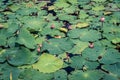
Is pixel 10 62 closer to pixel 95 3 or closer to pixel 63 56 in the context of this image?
pixel 63 56

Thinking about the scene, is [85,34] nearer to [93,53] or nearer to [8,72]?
[93,53]

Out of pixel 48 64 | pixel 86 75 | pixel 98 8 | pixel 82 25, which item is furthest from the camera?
pixel 98 8

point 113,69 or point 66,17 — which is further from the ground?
point 66,17

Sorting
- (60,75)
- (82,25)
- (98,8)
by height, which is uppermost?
(98,8)

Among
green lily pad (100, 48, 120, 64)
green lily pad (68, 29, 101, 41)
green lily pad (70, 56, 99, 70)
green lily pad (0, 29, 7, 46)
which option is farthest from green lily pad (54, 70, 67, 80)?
green lily pad (0, 29, 7, 46)

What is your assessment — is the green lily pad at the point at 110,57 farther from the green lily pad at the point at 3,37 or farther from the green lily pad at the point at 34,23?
the green lily pad at the point at 3,37

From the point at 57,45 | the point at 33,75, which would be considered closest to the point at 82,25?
the point at 57,45

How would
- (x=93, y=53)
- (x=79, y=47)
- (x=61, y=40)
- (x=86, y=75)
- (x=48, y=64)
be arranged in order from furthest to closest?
(x=61, y=40)
(x=79, y=47)
(x=93, y=53)
(x=48, y=64)
(x=86, y=75)

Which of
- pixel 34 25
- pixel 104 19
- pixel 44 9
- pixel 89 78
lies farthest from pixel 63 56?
pixel 44 9
